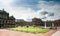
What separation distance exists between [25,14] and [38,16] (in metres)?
0.43

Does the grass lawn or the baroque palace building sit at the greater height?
Result: the baroque palace building

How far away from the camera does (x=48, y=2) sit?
4.54 metres

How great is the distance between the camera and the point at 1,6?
4348 millimetres

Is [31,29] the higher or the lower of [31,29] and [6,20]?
the lower

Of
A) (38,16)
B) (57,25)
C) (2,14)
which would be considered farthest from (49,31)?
(2,14)

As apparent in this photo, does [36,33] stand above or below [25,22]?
below

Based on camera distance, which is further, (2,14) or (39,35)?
(2,14)

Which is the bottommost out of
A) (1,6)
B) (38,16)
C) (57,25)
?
(57,25)

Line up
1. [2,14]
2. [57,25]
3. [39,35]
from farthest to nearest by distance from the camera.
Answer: [2,14]
[57,25]
[39,35]

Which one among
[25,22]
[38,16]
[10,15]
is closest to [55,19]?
[38,16]

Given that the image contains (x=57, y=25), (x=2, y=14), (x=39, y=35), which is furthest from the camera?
(x=2, y=14)

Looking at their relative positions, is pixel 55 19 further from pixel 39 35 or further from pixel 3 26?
pixel 3 26

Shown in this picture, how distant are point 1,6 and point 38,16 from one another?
122 cm

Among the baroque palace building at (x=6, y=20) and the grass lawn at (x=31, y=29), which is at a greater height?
the baroque palace building at (x=6, y=20)
